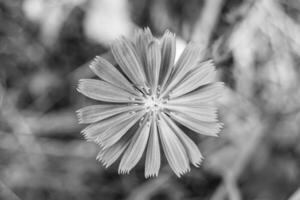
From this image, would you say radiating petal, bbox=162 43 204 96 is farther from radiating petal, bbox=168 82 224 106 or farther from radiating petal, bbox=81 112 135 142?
radiating petal, bbox=81 112 135 142

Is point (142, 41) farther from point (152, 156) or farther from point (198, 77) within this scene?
point (152, 156)

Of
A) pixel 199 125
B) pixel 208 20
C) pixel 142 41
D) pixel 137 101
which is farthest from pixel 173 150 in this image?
pixel 208 20

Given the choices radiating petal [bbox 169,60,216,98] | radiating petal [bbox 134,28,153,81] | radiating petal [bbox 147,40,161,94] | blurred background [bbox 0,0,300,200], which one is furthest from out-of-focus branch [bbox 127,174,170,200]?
radiating petal [bbox 134,28,153,81]

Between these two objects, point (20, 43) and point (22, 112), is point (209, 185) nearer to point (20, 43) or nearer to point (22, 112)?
point (22, 112)

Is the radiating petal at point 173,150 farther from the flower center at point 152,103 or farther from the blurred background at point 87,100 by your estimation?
the blurred background at point 87,100

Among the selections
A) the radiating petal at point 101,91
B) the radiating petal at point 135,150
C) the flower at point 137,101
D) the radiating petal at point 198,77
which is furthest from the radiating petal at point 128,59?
the radiating petal at point 135,150

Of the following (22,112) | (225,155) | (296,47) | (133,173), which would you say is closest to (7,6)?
(22,112)
